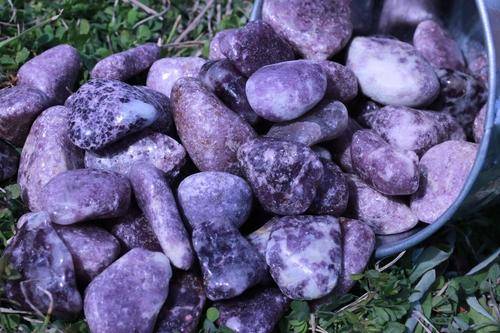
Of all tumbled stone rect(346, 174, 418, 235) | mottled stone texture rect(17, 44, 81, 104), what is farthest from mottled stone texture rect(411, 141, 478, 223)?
mottled stone texture rect(17, 44, 81, 104)

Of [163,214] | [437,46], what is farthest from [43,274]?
[437,46]

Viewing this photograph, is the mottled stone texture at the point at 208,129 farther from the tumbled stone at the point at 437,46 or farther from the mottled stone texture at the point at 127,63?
the tumbled stone at the point at 437,46

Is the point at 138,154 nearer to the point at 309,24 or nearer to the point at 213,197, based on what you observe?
the point at 213,197

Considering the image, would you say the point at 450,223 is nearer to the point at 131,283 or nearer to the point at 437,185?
the point at 437,185

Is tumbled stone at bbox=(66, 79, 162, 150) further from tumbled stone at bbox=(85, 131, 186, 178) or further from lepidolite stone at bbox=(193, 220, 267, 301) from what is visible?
lepidolite stone at bbox=(193, 220, 267, 301)

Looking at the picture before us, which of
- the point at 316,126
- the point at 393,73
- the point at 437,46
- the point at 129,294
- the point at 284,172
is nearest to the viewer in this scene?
the point at 129,294

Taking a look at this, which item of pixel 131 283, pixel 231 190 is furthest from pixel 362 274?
pixel 131 283

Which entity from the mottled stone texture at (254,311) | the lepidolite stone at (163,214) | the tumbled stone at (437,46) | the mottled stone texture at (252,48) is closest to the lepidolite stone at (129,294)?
the lepidolite stone at (163,214)
